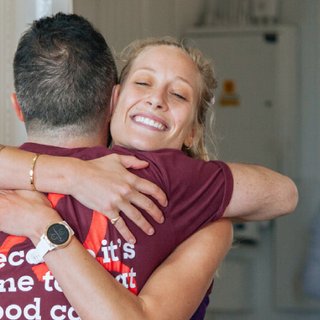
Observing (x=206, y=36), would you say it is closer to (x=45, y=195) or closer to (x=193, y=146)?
→ (x=193, y=146)

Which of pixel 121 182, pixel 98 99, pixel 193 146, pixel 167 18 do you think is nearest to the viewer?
pixel 121 182

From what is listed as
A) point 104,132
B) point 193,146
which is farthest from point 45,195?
point 193,146

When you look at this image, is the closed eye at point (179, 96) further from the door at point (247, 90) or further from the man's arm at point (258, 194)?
the door at point (247, 90)

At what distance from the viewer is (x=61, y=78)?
151cm

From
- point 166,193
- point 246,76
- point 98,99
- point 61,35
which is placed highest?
point 61,35

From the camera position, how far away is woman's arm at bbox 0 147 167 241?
1.41 m

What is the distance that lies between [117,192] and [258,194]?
29 centimetres

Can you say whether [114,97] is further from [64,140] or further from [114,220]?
[114,220]

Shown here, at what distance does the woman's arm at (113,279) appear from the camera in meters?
1.33

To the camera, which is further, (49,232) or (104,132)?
(104,132)

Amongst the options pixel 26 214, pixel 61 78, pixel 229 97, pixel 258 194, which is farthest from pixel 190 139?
pixel 229 97

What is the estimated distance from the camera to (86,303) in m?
1.33

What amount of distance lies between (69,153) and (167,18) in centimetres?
260

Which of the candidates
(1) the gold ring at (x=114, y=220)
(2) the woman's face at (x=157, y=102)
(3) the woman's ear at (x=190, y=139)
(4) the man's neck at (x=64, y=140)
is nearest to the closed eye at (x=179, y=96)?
(2) the woman's face at (x=157, y=102)
